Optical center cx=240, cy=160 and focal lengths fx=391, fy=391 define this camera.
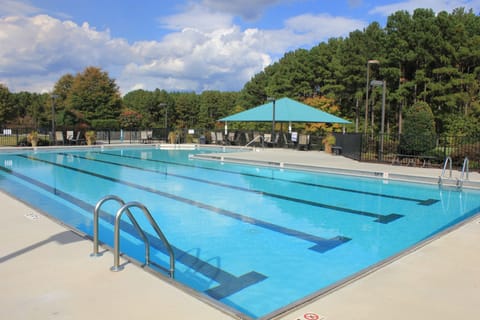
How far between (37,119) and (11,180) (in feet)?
167

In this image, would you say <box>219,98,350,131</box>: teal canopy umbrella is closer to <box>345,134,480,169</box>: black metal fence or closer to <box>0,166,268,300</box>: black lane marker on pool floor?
<box>345,134,480,169</box>: black metal fence

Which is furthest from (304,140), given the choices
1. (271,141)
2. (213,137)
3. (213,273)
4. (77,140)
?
(213,273)

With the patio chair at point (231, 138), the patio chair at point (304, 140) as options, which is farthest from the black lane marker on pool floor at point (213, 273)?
the patio chair at point (231, 138)

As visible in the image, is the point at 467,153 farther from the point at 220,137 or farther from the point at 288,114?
the point at 220,137

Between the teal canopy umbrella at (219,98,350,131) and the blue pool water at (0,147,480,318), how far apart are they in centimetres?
835

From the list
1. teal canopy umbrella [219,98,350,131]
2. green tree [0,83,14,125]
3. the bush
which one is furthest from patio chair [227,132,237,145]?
green tree [0,83,14,125]

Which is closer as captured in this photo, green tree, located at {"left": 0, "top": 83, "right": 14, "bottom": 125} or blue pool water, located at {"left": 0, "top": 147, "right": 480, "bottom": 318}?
blue pool water, located at {"left": 0, "top": 147, "right": 480, "bottom": 318}

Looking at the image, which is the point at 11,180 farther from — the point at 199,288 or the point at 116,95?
the point at 116,95

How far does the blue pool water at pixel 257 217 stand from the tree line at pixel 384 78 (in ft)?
46.5

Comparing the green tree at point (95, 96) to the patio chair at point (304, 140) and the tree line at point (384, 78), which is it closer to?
the tree line at point (384, 78)

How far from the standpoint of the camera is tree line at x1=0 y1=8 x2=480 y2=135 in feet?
100

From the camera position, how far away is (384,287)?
329 cm

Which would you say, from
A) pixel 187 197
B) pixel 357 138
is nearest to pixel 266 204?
pixel 187 197

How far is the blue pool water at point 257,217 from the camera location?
448 cm
